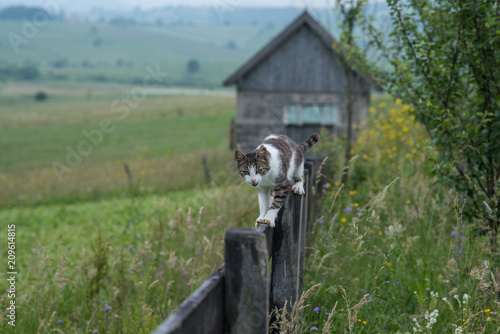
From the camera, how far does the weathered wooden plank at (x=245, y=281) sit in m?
1.68

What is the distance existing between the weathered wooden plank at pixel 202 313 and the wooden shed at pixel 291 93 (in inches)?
579

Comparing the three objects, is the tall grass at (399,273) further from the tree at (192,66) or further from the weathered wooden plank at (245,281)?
the tree at (192,66)

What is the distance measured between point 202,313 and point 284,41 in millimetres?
15807

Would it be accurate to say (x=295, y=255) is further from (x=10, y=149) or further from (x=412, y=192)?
(x=10, y=149)

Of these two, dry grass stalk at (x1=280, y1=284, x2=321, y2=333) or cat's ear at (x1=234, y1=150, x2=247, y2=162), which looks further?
cat's ear at (x1=234, y1=150, x2=247, y2=162)

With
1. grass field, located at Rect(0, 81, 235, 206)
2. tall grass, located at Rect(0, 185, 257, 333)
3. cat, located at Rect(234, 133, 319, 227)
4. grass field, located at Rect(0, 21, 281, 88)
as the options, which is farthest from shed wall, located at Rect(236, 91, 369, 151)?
grass field, located at Rect(0, 21, 281, 88)

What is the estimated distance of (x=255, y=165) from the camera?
2.52 meters

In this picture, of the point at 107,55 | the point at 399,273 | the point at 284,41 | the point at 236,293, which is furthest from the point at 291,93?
the point at 107,55

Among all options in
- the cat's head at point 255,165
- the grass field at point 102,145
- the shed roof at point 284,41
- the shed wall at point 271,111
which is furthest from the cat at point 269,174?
the shed wall at point 271,111

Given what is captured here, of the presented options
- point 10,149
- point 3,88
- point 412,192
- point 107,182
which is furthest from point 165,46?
point 412,192

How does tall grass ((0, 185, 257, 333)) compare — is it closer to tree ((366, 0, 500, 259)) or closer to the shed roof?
tree ((366, 0, 500, 259))

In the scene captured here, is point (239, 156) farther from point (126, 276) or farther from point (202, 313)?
point (126, 276)

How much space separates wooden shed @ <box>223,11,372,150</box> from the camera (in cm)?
1645

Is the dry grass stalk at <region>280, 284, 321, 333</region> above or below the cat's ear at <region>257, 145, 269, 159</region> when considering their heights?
below
